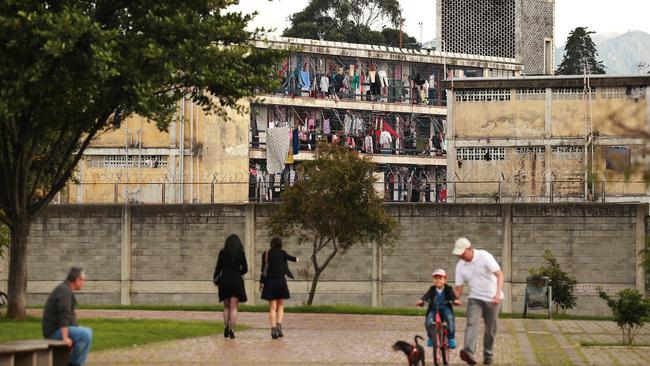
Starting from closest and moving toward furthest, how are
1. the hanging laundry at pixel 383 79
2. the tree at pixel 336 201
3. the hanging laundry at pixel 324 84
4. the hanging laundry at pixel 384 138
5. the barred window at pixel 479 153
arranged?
the tree at pixel 336 201
the barred window at pixel 479 153
the hanging laundry at pixel 324 84
the hanging laundry at pixel 384 138
the hanging laundry at pixel 383 79

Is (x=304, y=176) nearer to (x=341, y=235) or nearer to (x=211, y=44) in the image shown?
(x=341, y=235)

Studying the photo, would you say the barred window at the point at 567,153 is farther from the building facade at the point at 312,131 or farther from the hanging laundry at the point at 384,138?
the hanging laundry at the point at 384,138

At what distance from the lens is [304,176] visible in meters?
44.1

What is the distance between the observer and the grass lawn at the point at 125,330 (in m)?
26.7

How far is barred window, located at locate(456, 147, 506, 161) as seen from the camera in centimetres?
6188

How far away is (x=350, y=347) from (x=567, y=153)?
36.4m

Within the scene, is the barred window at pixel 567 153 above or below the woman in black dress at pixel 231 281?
above

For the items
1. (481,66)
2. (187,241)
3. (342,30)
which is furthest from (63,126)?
(342,30)

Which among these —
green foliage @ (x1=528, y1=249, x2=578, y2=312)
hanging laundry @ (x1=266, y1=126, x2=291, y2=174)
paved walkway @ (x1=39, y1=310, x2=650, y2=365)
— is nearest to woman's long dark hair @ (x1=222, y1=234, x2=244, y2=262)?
paved walkway @ (x1=39, y1=310, x2=650, y2=365)

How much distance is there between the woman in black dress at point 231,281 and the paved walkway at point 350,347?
451 mm

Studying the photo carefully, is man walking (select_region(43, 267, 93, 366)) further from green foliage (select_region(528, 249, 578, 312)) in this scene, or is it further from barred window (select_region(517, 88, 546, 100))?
barred window (select_region(517, 88, 546, 100))

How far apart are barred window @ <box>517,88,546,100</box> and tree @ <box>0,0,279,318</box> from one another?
1176 inches

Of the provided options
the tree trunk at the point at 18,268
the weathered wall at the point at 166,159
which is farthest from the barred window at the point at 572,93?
the tree trunk at the point at 18,268

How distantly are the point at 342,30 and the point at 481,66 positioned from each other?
699 inches
